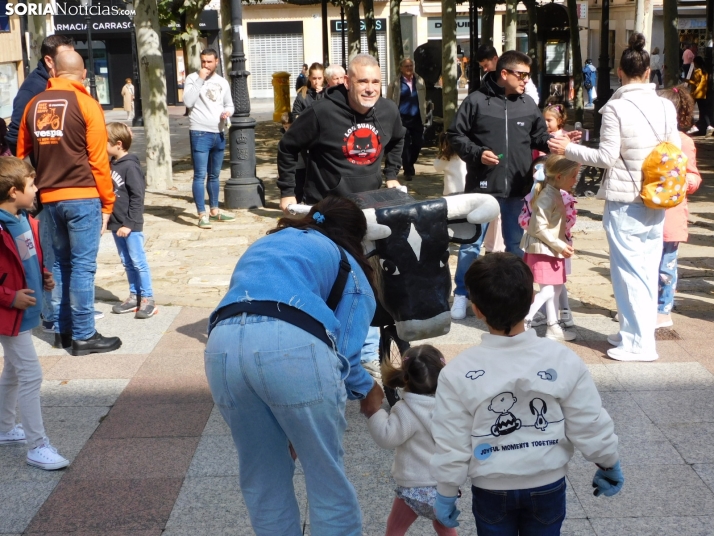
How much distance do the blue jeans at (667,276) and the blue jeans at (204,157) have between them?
5.65 metres

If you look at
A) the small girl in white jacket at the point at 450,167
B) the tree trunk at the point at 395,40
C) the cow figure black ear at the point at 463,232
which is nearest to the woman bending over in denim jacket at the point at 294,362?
the cow figure black ear at the point at 463,232

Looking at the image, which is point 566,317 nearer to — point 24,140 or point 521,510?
point 24,140

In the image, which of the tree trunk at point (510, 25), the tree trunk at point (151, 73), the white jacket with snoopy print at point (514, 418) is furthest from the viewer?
the tree trunk at point (510, 25)

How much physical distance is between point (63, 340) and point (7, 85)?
104 feet

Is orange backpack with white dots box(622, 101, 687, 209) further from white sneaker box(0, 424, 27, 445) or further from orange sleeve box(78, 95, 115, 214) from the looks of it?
white sneaker box(0, 424, 27, 445)

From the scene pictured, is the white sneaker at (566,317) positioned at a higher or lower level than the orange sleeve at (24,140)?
lower

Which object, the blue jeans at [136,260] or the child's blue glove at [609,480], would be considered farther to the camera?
the blue jeans at [136,260]

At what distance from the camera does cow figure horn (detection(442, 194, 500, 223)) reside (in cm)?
451

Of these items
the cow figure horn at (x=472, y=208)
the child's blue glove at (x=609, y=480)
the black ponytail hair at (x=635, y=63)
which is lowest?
the child's blue glove at (x=609, y=480)

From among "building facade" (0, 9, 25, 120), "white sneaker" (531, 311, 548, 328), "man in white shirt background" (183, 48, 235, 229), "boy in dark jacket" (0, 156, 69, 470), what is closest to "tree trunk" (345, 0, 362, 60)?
"building facade" (0, 9, 25, 120)

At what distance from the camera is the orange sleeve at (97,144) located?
6270mm

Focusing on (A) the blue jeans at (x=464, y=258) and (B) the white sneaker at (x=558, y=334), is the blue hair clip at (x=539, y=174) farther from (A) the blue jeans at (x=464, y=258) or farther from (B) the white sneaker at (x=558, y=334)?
(B) the white sneaker at (x=558, y=334)

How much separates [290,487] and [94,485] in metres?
1.61

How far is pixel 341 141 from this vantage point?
5.63 metres
